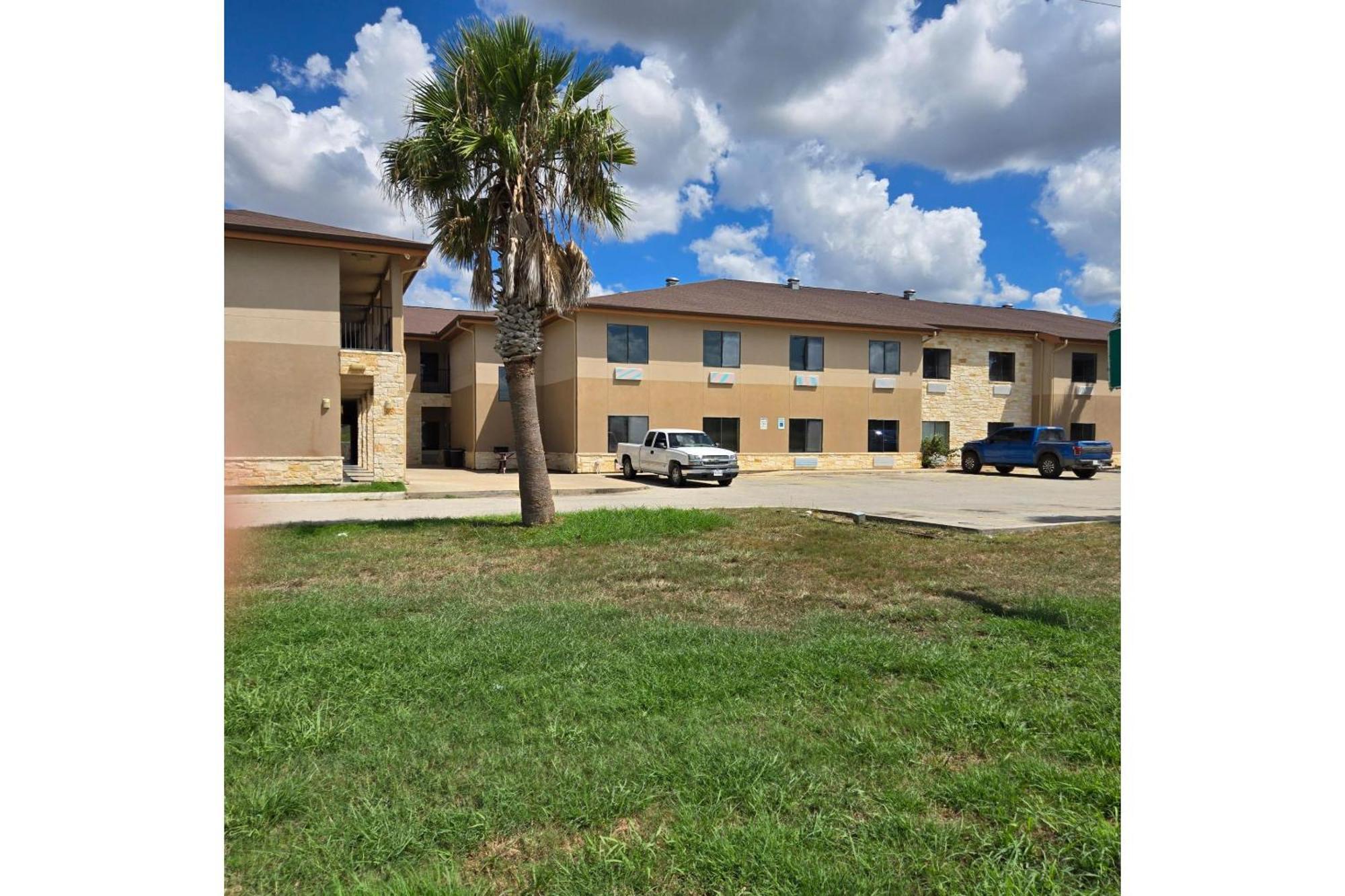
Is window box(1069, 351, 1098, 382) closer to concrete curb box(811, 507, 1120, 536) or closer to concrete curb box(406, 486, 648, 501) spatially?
concrete curb box(811, 507, 1120, 536)

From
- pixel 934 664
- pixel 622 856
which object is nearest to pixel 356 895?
pixel 622 856

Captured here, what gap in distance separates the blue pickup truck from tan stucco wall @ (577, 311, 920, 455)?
12.7ft

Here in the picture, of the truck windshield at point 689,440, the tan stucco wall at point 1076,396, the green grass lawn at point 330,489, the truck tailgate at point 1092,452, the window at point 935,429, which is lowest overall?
the green grass lawn at point 330,489

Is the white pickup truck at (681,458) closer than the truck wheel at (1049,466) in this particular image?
Yes

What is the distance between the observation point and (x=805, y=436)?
2831cm

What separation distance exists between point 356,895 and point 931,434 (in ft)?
103

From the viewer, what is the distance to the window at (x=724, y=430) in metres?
27.0

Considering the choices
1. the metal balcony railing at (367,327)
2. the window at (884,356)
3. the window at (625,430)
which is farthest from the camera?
the window at (884,356)

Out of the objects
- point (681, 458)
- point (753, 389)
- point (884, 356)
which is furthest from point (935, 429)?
point (681, 458)

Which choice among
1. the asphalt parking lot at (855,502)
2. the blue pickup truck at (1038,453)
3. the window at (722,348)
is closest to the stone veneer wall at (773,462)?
the asphalt parking lot at (855,502)

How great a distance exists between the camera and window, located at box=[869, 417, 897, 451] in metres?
29.5

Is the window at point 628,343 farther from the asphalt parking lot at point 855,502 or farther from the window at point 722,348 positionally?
the asphalt parking lot at point 855,502

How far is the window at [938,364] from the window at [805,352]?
584 centimetres

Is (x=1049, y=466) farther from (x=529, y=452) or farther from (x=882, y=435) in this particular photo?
(x=529, y=452)
